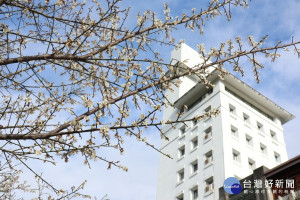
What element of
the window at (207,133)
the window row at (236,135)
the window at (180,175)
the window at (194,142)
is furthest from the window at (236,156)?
the window at (180,175)

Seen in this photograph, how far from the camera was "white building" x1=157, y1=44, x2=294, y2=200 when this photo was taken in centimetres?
2573

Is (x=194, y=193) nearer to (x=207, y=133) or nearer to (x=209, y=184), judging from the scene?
(x=209, y=184)

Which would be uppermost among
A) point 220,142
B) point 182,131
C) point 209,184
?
point 182,131

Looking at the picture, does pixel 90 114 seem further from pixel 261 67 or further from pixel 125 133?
pixel 261 67

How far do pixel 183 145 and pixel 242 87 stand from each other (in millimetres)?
8589

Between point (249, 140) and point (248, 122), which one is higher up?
point (248, 122)

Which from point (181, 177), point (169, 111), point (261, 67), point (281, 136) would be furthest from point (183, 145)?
point (261, 67)

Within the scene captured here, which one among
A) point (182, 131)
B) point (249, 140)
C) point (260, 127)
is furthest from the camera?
point (182, 131)

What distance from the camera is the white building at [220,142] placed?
2573 cm

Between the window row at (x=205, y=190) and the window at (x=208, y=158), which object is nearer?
the window row at (x=205, y=190)

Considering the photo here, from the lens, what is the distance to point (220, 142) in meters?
26.8

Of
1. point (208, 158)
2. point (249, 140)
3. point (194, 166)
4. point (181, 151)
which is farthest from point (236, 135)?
point (181, 151)

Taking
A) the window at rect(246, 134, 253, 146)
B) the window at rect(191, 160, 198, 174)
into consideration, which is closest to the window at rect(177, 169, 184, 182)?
the window at rect(191, 160, 198, 174)

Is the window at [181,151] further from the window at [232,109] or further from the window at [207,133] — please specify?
the window at [232,109]
